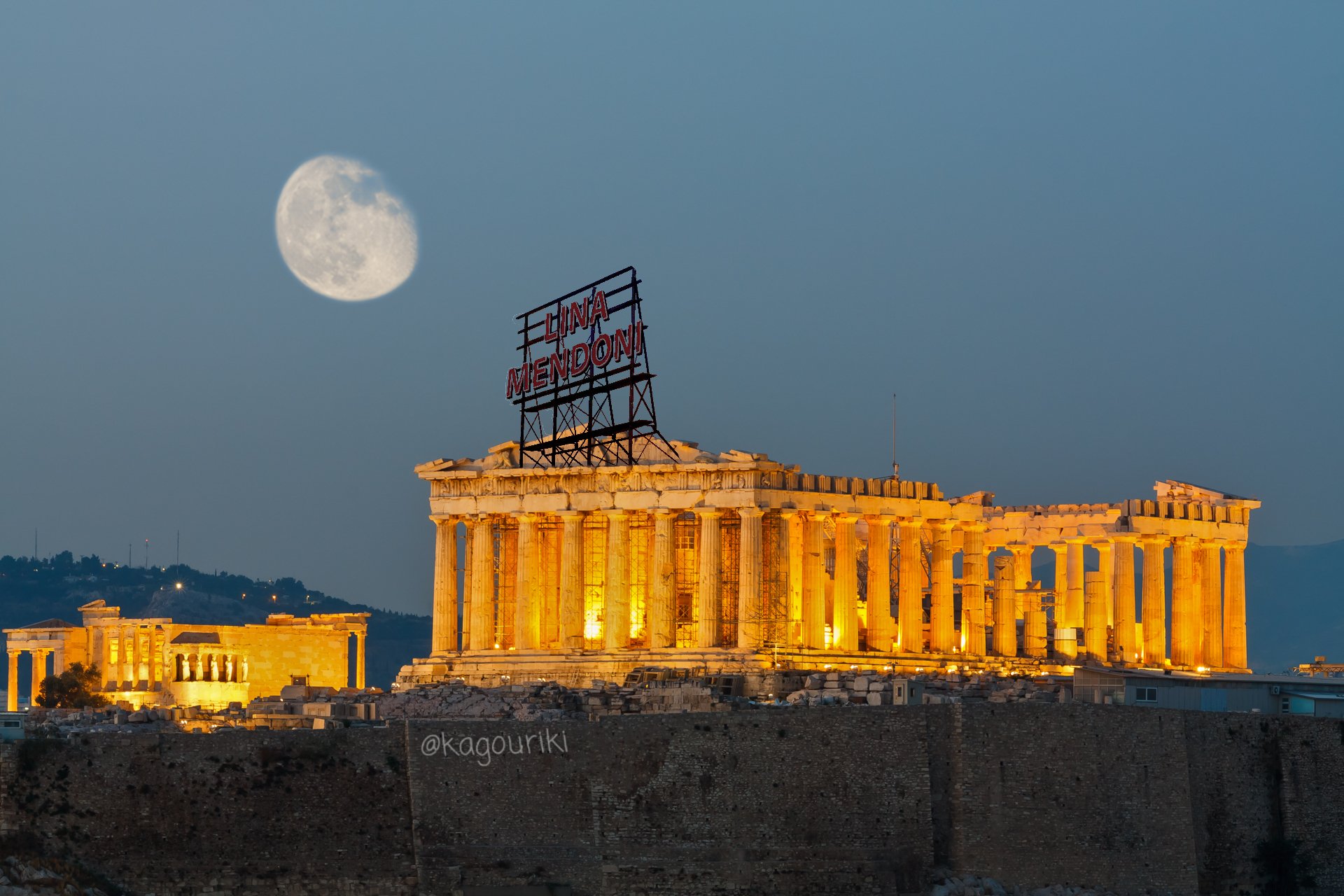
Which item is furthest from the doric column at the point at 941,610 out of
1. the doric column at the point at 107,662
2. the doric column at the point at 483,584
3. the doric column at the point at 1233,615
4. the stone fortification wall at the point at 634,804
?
the doric column at the point at 107,662

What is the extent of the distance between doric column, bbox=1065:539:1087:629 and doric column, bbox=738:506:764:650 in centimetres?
2166

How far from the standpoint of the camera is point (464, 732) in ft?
291

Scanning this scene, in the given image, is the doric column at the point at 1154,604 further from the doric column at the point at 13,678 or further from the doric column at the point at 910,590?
the doric column at the point at 13,678

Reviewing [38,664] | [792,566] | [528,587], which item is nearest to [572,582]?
[528,587]

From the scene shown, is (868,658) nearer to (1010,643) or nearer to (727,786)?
(1010,643)

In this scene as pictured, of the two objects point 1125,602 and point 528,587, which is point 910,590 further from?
point 528,587

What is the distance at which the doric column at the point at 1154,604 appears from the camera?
436 ft

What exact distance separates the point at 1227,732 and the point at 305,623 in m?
75.3

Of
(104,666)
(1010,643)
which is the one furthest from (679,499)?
(104,666)

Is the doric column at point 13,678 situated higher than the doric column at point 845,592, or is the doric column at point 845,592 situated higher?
the doric column at point 845,592

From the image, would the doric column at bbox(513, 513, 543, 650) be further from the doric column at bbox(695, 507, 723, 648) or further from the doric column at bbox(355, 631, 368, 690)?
the doric column at bbox(355, 631, 368, 690)

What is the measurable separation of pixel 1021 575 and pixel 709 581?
25.3 meters

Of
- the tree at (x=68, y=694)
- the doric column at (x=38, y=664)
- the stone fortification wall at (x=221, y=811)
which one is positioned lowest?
the stone fortification wall at (x=221, y=811)

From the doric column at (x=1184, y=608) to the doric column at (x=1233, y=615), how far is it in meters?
2.30
